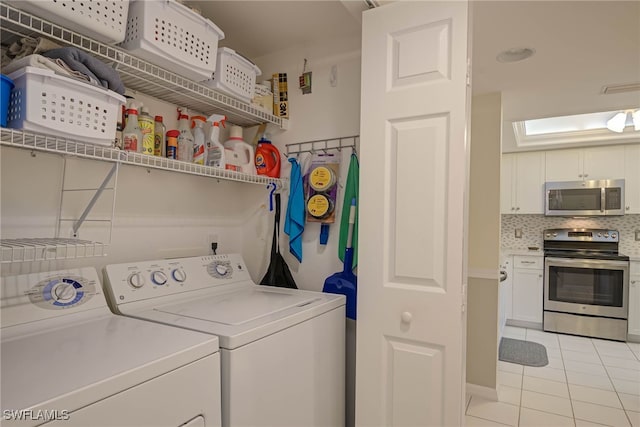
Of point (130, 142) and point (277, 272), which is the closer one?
point (130, 142)

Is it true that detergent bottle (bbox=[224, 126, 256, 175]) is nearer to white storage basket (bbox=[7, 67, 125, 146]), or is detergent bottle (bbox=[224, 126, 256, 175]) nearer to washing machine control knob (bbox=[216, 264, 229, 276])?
washing machine control knob (bbox=[216, 264, 229, 276])

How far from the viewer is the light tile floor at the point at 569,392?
2.46 m

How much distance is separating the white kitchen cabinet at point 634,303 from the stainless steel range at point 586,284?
0.14 ft

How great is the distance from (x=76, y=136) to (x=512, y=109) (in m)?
3.20

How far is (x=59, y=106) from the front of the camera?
1.05m

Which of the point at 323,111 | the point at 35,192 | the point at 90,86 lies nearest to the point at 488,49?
the point at 323,111

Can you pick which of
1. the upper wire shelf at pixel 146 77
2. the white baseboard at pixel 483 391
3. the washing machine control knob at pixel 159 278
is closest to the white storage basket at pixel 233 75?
the upper wire shelf at pixel 146 77

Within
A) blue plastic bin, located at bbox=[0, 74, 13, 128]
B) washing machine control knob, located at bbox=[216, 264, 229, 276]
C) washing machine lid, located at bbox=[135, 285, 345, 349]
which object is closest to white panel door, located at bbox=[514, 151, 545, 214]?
washing machine lid, located at bbox=[135, 285, 345, 349]

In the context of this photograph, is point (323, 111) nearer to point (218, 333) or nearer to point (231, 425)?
point (218, 333)

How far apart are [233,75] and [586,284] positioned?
15.1 feet

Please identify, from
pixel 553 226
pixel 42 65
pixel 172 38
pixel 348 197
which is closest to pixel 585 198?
pixel 553 226

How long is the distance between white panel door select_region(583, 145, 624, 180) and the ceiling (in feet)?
6.45

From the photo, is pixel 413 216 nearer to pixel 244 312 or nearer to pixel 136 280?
pixel 244 312

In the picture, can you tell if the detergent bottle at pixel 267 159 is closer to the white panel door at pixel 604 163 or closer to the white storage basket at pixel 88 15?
the white storage basket at pixel 88 15
